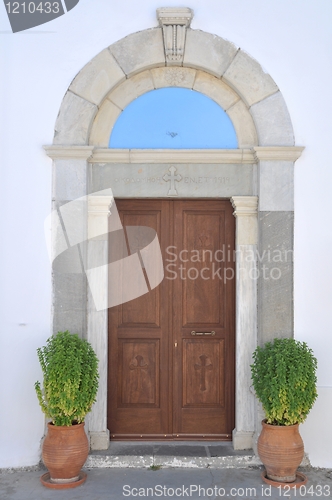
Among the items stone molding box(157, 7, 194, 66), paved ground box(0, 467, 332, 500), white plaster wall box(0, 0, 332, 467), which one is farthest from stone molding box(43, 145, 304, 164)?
paved ground box(0, 467, 332, 500)

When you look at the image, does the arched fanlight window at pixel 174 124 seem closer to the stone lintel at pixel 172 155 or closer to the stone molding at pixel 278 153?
the stone lintel at pixel 172 155

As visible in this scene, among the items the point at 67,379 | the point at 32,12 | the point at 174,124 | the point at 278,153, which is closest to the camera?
the point at 67,379

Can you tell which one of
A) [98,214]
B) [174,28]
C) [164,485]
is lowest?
[164,485]

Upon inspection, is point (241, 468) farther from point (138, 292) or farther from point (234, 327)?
point (138, 292)

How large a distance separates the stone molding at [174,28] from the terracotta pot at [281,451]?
3598 mm

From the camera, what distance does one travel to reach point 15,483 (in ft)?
16.0

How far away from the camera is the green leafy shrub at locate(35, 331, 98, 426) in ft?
15.3

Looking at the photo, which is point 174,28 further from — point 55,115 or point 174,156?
Answer: point 55,115

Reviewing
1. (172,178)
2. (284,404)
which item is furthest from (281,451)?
(172,178)

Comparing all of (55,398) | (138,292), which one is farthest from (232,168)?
(55,398)

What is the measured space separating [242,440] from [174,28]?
13.3 feet

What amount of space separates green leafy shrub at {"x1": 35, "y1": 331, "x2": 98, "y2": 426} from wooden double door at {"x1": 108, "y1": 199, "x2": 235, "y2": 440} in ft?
2.29

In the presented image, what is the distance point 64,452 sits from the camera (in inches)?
185

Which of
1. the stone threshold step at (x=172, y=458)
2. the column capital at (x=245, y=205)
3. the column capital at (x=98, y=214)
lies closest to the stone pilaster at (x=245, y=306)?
the column capital at (x=245, y=205)
